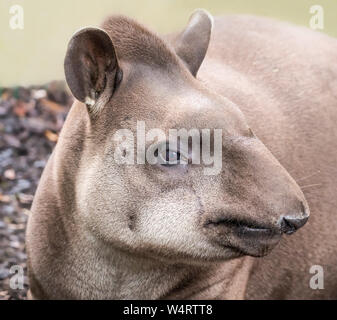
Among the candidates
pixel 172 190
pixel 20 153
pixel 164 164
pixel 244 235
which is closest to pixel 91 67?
pixel 164 164

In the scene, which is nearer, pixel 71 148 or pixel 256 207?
pixel 256 207

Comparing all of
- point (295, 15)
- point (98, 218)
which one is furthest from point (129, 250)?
point (295, 15)

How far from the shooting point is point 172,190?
5062 millimetres

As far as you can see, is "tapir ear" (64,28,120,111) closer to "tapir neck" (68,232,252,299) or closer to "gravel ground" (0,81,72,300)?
"tapir neck" (68,232,252,299)

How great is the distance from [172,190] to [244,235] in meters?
0.49

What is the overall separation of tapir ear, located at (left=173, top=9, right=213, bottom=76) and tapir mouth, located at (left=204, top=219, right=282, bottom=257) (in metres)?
1.18

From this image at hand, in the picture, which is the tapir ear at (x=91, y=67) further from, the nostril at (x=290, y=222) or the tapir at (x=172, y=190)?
the nostril at (x=290, y=222)

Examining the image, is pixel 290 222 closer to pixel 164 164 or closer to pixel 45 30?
pixel 164 164

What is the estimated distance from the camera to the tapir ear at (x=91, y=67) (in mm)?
5160

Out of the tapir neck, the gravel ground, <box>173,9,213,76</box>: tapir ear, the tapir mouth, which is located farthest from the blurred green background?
the tapir mouth

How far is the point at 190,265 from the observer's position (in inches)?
223

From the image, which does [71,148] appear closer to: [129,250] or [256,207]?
[129,250]

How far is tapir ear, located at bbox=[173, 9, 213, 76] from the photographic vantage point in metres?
5.70
